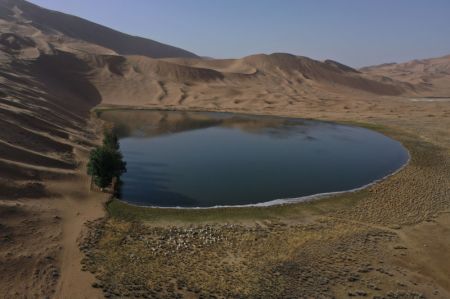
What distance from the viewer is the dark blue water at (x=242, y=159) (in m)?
41.1

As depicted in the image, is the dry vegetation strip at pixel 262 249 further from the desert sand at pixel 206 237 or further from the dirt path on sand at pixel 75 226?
the dirt path on sand at pixel 75 226

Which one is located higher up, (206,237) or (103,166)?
(103,166)

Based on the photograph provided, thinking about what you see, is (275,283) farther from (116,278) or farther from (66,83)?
(66,83)

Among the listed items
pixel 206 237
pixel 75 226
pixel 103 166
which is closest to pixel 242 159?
pixel 103 166

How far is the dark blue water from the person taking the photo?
41062 millimetres

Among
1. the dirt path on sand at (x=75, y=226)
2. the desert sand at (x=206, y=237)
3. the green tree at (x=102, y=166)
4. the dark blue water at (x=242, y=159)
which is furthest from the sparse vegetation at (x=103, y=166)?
the dark blue water at (x=242, y=159)

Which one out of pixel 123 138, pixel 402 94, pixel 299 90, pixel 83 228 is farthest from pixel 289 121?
pixel 402 94

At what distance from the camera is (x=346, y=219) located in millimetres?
33719

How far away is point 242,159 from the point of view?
56.5 metres

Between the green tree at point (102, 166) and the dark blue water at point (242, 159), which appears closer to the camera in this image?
the green tree at point (102, 166)

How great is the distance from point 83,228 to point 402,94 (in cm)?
18143

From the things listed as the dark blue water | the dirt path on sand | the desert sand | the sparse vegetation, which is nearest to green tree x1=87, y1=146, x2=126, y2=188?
the sparse vegetation

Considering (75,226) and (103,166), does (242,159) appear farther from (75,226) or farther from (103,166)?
(75,226)

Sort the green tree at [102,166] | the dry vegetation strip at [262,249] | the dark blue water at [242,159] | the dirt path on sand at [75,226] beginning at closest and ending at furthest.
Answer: the dirt path on sand at [75,226]
the dry vegetation strip at [262,249]
the green tree at [102,166]
the dark blue water at [242,159]
